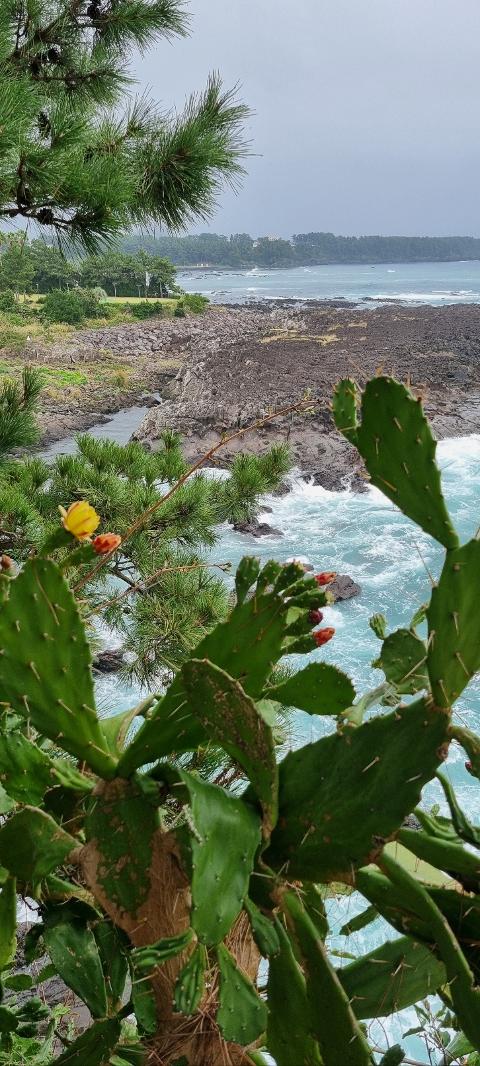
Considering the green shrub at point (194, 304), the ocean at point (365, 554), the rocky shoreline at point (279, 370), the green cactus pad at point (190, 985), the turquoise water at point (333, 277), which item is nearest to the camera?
the green cactus pad at point (190, 985)

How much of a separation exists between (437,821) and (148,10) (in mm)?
2793

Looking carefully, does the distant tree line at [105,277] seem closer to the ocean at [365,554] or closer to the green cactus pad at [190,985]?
the ocean at [365,554]

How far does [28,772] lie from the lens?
1.53 feet

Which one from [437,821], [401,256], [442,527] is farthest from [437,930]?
[401,256]

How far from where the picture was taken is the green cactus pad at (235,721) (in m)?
0.37

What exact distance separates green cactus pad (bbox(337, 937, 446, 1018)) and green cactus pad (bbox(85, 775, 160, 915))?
0.17m

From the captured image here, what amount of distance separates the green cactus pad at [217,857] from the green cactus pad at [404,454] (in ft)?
0.59

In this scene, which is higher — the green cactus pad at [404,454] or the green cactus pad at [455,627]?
the green cactus pad at [404,454]

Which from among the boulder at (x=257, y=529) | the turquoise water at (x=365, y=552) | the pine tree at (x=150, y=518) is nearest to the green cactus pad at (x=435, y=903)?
the pine tree at (x=150, y=518)

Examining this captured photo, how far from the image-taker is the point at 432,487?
41 centimetres

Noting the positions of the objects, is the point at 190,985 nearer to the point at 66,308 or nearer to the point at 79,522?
the point at 79,522

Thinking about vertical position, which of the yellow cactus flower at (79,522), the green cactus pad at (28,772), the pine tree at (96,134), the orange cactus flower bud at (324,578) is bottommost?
the green cactus pad at (28,772)

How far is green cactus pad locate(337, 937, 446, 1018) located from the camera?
495 millimetres

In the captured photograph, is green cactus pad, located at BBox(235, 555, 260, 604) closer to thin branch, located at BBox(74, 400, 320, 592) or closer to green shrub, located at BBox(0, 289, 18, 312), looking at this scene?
thin branch, located at BBox(74, 400, 320, 592)
